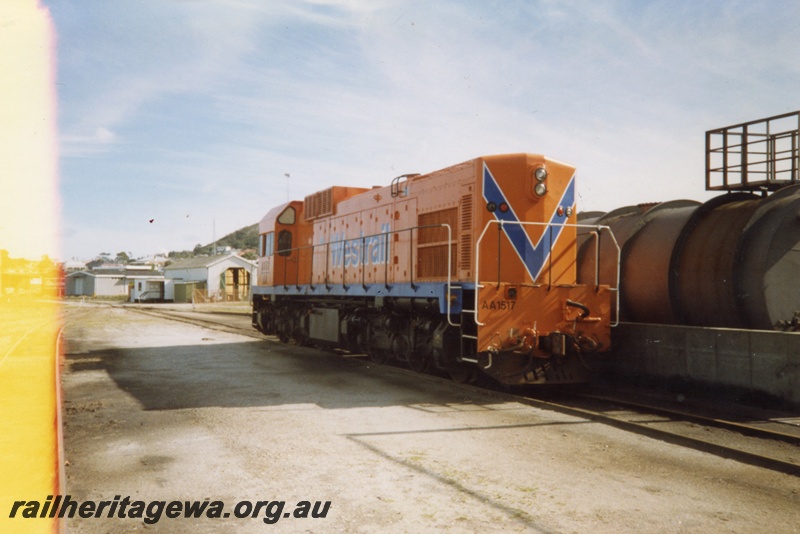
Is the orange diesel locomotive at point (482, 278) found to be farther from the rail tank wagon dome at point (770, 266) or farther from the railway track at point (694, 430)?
the rail tank wagon dome at point (770, 266)

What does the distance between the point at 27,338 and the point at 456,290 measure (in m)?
16.5

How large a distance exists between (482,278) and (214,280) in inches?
2291

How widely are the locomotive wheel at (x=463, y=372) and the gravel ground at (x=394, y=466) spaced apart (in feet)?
1.77

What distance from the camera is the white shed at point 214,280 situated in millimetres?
64188

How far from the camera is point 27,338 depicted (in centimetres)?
2020

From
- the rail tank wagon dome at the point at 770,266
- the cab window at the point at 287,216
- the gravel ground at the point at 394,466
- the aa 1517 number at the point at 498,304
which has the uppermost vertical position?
the cab window at the point at 287,216

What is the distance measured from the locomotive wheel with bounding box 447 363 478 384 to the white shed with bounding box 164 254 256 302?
55.3 meters

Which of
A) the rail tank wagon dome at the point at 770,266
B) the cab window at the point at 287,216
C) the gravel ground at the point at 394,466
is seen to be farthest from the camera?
the cab window at the point at 287,216

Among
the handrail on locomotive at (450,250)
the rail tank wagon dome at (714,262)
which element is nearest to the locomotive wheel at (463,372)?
the handrail on locomotive at (450,250)

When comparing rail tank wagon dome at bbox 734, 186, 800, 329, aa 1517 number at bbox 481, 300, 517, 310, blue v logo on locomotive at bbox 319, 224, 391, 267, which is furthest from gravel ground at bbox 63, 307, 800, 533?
blue v logo on locomotive at bbox 319, 224, 391, 267

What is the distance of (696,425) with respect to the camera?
7.61m

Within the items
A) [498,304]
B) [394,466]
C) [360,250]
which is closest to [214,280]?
[360,250]

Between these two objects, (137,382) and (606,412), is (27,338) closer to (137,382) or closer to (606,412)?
(137,382)

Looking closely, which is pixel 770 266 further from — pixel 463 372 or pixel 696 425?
pixel 463 372
